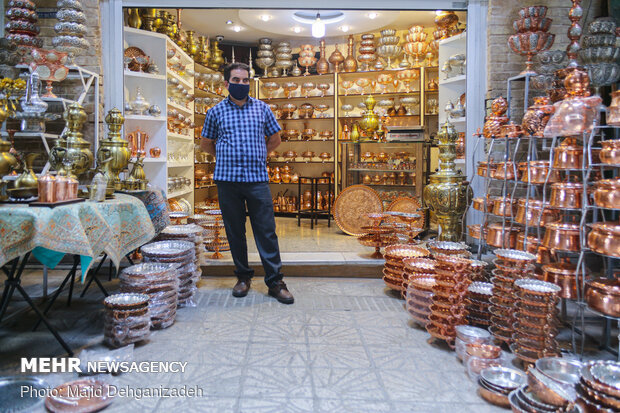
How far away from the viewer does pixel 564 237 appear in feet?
8.52

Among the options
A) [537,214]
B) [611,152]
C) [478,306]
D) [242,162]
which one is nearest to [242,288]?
[242,162]

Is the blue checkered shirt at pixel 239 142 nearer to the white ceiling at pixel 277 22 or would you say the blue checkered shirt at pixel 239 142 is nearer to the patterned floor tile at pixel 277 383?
the patterned floor tile at pixel 277 383

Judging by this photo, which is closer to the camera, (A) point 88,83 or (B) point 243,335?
(B) point 243,335

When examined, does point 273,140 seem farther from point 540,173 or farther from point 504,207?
point 540,173

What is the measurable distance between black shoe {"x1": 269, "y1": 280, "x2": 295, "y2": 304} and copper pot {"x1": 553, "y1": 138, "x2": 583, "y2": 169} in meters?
1.91

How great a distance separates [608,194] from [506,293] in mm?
701

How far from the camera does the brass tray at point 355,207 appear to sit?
562 centimetres

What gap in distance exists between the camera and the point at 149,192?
Answer: 10.7 feet

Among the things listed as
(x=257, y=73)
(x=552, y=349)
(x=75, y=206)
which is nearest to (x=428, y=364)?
(x=552, y=349)

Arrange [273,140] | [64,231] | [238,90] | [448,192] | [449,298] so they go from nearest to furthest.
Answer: [64,231], [449,298], [238,90], [273,140], [448,192]

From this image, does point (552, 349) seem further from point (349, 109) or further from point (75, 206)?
point (349, 109)

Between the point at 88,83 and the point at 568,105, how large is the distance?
3663mm

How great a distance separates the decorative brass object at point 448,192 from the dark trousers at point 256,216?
1.55 metres

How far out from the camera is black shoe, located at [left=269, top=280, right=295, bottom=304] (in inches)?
129
